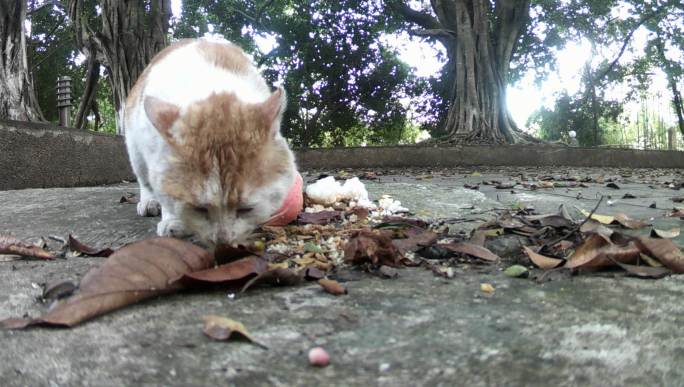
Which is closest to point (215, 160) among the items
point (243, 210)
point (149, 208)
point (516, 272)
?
point (243, 210)

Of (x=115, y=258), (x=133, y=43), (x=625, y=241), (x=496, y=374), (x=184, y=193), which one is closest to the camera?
(x=496, y=374)

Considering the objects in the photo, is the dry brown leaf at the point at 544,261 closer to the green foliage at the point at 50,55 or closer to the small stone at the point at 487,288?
the small stone at the point at 487,288

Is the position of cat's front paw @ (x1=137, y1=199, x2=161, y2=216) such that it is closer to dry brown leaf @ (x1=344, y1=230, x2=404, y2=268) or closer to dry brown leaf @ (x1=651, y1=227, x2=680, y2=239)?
dry brown leaf @ (x1=344, y1=230, x2=404, y2=268)

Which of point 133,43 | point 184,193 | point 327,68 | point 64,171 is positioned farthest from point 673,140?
point 184,193

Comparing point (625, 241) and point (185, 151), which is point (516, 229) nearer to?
point (625, 241)

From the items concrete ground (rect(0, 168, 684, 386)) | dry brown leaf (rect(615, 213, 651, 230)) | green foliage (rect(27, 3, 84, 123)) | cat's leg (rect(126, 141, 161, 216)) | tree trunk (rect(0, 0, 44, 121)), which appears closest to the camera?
concrete ground (rect(0, 168, 684, 386))

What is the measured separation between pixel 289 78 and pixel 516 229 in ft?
41.2

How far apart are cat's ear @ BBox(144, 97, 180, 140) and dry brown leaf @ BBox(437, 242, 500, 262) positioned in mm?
1090

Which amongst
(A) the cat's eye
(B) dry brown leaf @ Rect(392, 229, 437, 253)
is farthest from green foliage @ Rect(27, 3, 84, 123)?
(B) dry brown leaf @ Rect(392, 229, 437, 253)

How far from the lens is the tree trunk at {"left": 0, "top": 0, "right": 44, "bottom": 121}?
5.71 meters

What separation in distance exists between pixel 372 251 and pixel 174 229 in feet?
2.98

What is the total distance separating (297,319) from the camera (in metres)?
1.24

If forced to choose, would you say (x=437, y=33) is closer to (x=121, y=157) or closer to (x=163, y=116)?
(x=121, y=157)

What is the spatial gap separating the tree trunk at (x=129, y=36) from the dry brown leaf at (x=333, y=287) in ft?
25.5
